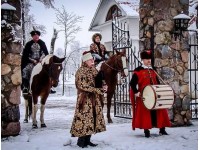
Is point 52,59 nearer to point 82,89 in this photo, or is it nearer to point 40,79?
point 40,79

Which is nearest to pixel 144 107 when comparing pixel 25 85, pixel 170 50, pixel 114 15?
pixel 170 50

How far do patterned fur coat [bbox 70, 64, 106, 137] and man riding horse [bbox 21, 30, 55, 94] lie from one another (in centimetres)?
269

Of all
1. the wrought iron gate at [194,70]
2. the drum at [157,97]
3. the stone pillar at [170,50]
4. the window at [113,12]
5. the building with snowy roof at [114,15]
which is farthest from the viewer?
the window at [113,12]

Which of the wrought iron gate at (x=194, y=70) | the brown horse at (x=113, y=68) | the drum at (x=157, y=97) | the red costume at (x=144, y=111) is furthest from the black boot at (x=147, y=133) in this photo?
the brown horse at (x=113, y=68)

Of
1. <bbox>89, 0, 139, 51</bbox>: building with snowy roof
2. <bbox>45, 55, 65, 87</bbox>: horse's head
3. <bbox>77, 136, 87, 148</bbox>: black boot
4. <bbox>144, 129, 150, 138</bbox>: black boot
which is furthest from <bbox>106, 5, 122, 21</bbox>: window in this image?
<bbox>77, 136, 87, 148</bbox>: black boot

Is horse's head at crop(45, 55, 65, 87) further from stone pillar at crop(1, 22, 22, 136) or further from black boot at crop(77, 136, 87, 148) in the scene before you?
black boot at crop(77, 136, 87, 148)

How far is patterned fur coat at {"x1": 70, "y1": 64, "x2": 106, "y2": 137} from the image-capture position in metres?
4.86

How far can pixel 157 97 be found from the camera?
17.1ft

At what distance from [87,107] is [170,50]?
2417mm

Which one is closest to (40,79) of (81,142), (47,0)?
(81,142)

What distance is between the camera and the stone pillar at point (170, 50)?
6570 mm

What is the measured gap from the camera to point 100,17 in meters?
18.1

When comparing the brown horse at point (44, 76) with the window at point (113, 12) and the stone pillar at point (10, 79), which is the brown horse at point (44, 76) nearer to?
the stone pillar at point (10, 79)

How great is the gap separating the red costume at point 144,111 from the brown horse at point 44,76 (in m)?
1.89
